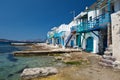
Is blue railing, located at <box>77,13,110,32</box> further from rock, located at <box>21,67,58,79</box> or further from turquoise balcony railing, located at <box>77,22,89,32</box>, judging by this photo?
rock, located at <box>21,67,58,79</box>

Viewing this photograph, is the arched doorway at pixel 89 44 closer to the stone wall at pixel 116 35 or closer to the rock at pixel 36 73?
the stone wall at pixel 116 35

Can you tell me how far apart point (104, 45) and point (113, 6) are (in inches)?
232

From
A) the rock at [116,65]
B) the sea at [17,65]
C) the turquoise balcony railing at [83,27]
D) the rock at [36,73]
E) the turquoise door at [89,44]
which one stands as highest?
the turquoise balcony railing at [83,27]

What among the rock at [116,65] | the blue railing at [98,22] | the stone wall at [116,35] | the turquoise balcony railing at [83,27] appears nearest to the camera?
the rock at [116,65]

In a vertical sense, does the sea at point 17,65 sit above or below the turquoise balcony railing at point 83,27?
below

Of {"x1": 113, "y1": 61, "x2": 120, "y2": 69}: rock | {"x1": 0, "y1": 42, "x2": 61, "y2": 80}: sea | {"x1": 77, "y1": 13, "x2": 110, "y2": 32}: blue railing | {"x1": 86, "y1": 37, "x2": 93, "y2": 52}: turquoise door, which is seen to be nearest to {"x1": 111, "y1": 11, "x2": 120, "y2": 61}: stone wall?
{"x1": 113, "y1": 61, "x2": 120, "y2": 69}: rock

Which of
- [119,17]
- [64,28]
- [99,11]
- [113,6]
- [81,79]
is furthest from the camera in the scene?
[64,28]

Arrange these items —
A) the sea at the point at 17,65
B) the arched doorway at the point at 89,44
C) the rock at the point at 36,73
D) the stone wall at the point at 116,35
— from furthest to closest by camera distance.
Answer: the arched doorway at the point at 89,44 < the stone wall at the point at 116,35 < the sea at the point at 17,65 < the rock at the point at 36,73

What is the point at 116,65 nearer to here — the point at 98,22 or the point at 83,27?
the point at 98,22

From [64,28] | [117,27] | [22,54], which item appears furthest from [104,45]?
[64,28]

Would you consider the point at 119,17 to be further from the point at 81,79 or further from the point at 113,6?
the point at 113,6

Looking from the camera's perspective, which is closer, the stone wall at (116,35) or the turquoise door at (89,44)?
the stone wall at (116,35)

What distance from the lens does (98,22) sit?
72.5 ft

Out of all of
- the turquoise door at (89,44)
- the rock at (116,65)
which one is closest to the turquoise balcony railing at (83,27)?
the turquoise door at (89,44)
